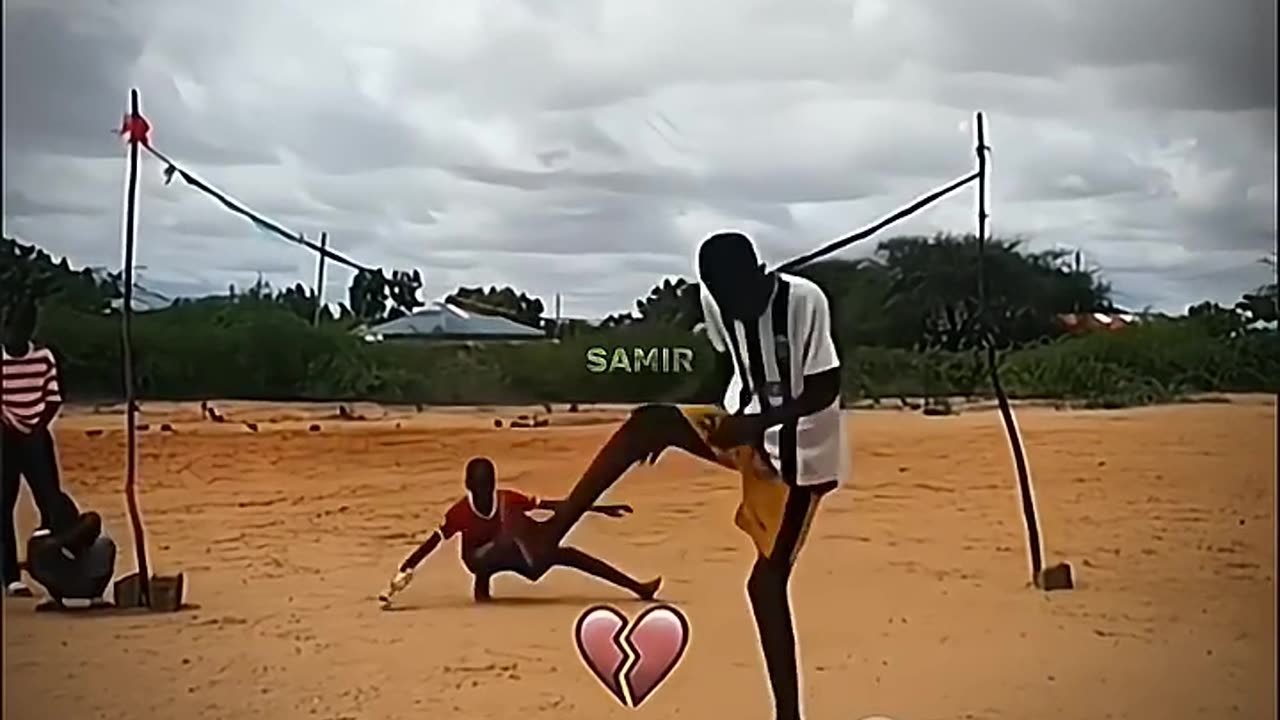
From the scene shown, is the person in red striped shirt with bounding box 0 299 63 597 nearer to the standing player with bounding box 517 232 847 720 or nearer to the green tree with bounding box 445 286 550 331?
the green tree with bounding box 445 286 550 331

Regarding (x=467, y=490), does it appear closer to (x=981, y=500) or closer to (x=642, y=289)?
(x=642, y=289)

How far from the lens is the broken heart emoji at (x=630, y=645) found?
2.25 meters

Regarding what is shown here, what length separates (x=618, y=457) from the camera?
224 cm

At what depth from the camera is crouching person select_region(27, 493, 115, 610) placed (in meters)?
2.31

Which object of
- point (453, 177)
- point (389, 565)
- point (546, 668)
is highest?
point (453, 177)

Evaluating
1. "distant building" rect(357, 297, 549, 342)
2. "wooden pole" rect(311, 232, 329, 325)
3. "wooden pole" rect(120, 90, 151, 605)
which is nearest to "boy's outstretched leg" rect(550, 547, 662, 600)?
"distant building" rect(357, 297, 549, 342)

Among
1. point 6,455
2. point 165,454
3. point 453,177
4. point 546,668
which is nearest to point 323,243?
point 453,177

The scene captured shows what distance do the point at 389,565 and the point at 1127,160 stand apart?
1445mm

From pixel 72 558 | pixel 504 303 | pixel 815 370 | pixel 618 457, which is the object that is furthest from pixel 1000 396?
pixel 72 558

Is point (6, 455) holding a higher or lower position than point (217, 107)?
lower

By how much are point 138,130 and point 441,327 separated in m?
0.62

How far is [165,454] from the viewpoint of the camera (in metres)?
2.31

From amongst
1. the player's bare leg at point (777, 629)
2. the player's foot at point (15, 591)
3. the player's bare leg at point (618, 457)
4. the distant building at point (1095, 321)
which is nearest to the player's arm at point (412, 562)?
the player's bare leg at point (618, 457)

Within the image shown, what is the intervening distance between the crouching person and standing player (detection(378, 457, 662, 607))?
1.64 feet
